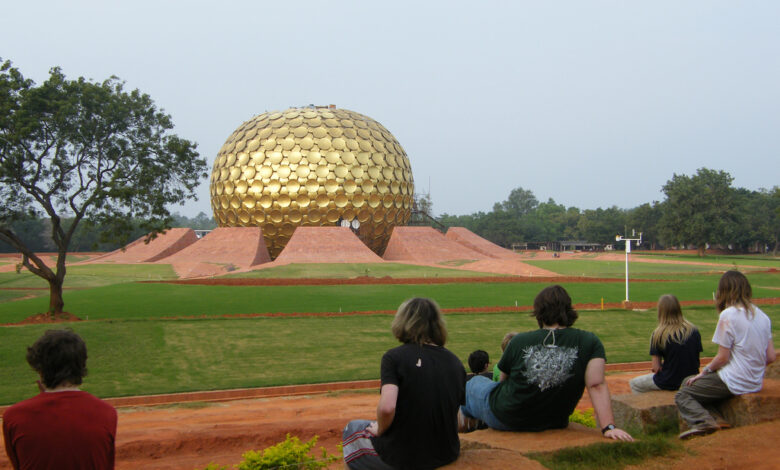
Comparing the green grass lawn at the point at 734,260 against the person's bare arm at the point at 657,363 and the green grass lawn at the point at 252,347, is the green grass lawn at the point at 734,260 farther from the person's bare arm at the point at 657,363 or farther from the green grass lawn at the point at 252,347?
the person's bare arm at the point at 657,363

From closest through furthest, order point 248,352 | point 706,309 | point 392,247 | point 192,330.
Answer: point 248,352 → point 192,330 → point 706,309 → point 392,247

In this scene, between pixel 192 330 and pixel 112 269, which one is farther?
pixel 112 269

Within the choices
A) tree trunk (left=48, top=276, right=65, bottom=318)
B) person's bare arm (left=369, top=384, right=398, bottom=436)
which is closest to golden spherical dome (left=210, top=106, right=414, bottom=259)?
tree trunk (left=48, top=276, right=65, bottom=318)

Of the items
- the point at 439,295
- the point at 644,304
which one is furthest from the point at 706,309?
the point at 439,295

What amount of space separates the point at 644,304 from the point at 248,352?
10954 millimetres

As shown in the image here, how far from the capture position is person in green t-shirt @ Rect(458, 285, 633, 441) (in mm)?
4152

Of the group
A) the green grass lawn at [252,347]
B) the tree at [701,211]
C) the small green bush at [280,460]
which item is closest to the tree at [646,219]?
the tree at [701,211]

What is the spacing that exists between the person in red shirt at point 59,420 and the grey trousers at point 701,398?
3.97 meters

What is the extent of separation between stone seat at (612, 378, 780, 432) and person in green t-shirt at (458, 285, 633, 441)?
1.04 meters

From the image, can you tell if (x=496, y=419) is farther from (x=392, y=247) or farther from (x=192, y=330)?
(x=392, y=247)

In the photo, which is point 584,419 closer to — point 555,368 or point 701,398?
point 701,398

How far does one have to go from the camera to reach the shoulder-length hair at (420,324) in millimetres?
3637

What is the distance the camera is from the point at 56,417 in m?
3.04

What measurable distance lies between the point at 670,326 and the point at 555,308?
2.11m
